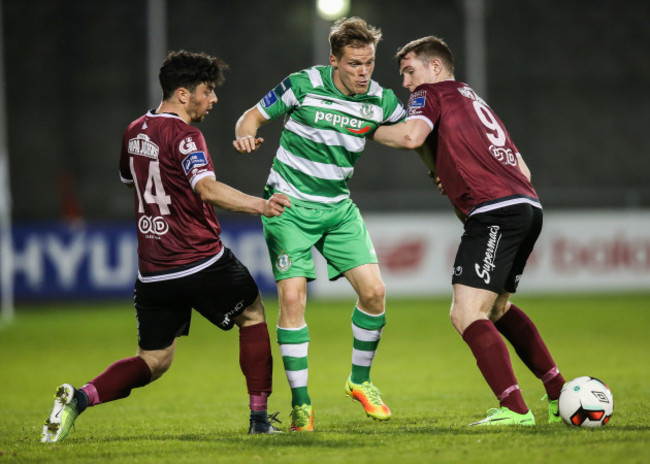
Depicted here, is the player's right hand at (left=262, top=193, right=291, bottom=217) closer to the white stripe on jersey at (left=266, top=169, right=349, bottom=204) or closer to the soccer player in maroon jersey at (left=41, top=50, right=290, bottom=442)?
the soccer player in maroon jersey at (left=41, top=50, right=290, bottom=442)

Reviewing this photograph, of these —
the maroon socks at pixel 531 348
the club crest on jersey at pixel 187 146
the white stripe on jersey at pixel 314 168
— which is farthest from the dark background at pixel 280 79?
the club crest on jersey at pixel 187 146

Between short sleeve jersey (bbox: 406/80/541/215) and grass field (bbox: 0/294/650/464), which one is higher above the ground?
short sleeve jersey (bbox: 406/80/541/215)

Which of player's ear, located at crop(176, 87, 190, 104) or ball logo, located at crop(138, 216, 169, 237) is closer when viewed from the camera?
ball logo, located at crop(138, 216, 169, 237)

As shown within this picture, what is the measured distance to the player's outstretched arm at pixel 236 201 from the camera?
190 inches

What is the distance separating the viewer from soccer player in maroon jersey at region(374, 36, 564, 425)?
16.7 feet

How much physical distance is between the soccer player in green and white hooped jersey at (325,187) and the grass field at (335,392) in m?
0.50

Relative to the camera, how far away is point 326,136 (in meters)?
5.77

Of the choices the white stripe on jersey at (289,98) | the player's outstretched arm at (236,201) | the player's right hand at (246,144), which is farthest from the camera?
the white stripe on jersey at (289,98)

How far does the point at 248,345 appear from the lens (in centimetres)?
540

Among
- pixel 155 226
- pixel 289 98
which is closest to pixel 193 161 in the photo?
pixel 155 226

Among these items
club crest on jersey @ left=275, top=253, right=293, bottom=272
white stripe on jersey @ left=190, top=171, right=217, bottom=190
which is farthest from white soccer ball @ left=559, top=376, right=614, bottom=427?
white stripe on jersey @ left=190, top=171, right=217, bottom=190

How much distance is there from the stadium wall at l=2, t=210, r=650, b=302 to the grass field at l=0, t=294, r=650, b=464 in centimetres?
33

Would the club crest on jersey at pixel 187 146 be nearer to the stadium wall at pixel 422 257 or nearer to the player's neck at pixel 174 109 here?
the player's neck at pixel 174 109

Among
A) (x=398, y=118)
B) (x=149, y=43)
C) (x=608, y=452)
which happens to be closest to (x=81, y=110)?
(x=149, y=43)
